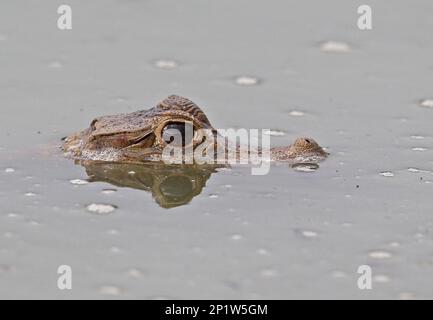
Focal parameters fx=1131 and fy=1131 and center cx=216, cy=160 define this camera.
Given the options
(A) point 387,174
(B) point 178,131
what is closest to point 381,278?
(A) point 387,174

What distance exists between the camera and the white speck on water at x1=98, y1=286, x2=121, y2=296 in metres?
8.49

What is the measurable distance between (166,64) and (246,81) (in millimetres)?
1138

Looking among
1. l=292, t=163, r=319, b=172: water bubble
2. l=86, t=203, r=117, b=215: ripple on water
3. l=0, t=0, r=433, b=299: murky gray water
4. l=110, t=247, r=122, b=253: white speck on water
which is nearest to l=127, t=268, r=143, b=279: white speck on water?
l=0, t=0, r=433, b=299: murky gray water

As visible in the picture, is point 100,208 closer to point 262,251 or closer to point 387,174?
point 262,251

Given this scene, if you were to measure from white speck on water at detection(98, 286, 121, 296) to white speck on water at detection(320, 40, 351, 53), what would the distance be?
7.18 meters

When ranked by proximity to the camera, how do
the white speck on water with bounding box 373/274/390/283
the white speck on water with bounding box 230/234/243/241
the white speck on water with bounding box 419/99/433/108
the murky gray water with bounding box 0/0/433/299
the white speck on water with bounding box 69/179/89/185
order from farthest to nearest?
the white speck on water with bounding box 419/99/433/108
the white speck on water with bounding box 69/179/89/185
the white speck on water with bounding box 230/234/243/241
the murky gray water with bounding box 0/0/433/299
the white speck on water with bounding box 373/274/390/283

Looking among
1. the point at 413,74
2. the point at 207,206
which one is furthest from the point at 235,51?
the point at 207,206

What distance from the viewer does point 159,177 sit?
10.8 m

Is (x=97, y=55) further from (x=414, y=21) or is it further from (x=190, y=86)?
(x=414, y=21)

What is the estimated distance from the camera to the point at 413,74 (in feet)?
46.4

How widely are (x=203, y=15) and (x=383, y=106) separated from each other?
12.2 feet

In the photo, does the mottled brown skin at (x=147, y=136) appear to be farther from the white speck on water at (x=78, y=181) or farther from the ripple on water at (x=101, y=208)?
the ripple on water at (x=101, y=208)

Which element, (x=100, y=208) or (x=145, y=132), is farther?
(x=145, y=132)

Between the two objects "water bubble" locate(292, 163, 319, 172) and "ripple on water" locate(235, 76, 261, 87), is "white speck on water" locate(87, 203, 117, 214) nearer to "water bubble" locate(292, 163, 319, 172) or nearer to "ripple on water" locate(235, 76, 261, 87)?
"water bubble" locate(292, 163, 319, 172)
